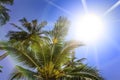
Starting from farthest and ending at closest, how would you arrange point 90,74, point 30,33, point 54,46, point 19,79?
point 30,33
point 19,79
point 54,46
point 90,74

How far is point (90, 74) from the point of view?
16.2 meters

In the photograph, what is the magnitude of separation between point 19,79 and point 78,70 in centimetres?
493

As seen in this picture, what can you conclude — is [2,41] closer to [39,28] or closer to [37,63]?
[37,63]

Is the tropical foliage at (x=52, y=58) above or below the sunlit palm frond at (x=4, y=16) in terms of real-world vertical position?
below

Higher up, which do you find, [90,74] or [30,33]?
[30,33]

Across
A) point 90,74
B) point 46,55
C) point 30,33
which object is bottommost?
point 90,74

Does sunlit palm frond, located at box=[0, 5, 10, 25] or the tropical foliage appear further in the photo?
sunlit palm frond, located at box=[0, 5, 10, 25]

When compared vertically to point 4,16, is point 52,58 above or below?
below

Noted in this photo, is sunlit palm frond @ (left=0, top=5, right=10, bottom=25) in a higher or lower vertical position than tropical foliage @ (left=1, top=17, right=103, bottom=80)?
higher

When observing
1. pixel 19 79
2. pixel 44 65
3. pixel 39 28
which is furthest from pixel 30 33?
pixel 44 65

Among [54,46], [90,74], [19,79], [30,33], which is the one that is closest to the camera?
[90,74]

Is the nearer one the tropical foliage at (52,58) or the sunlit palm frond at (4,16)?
the tropical foliage at (52,58)

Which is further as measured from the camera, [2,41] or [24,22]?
[24,22]

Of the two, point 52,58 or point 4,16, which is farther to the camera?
point 4,16
